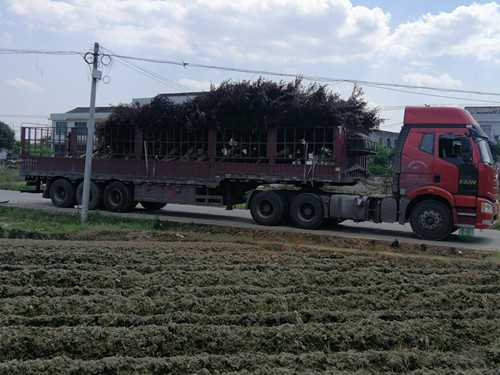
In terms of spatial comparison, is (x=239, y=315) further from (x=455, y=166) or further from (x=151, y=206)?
(x=151, y=206)

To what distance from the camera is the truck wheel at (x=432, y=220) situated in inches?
497

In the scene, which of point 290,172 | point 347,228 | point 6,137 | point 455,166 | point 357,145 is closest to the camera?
point 455,166

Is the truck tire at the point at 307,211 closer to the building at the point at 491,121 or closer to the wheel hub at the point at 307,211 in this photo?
the wheel hub at the point at 307,211

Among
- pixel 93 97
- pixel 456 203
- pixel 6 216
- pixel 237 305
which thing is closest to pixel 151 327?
pixel 237 305

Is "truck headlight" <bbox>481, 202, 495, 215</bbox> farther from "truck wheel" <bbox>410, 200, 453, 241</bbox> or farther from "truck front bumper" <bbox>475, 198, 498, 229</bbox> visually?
"truck wheel" <bbox>410, 200, 453, 241</bbox>

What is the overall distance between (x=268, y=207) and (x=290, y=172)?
1.22 metres

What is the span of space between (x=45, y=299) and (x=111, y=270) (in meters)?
1.72

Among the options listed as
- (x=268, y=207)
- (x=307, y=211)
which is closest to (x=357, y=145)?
(x=307, y=211)

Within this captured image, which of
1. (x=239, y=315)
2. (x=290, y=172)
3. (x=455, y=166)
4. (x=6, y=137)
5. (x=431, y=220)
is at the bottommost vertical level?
(x=239, y=315)

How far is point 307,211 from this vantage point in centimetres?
1446

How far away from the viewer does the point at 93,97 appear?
14250 millimetres

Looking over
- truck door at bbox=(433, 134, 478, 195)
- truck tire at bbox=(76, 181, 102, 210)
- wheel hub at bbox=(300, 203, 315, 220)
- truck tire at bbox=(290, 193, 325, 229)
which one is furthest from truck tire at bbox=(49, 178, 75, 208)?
truck door at bbox=(433, 134, 478, 195)

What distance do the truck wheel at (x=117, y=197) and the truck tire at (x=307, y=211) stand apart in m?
5.44

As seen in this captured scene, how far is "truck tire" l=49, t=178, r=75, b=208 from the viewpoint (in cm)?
1811
